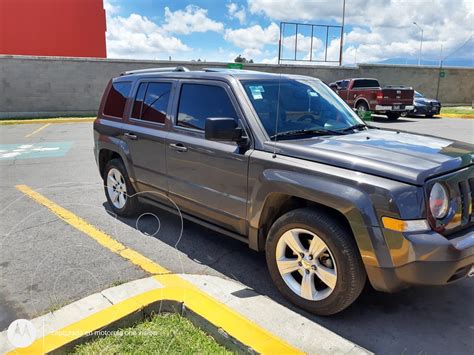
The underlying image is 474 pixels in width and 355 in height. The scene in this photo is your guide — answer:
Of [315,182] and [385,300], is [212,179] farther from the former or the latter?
[385,300]

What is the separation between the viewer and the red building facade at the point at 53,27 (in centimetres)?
2253

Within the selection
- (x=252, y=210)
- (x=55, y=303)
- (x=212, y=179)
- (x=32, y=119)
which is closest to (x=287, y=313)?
(x=252, y=210)

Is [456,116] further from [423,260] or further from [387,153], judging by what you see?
[423,260]

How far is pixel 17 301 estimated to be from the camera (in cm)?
336

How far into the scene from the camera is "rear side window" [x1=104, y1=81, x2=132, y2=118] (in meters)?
5.25

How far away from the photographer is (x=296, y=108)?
392 centimetres

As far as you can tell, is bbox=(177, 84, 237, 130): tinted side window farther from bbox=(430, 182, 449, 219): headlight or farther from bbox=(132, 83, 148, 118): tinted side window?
bbox=(430, 182, 449, 219): headlight

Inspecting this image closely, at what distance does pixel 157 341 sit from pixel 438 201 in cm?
211

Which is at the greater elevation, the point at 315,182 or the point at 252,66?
the point at 252,66

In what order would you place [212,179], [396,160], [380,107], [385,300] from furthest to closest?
1. [380,107]
2. [212,179]
3. [385,300]
4. [396,160]

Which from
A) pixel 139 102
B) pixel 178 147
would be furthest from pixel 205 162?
pixel 139 102

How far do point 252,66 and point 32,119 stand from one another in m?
11.7

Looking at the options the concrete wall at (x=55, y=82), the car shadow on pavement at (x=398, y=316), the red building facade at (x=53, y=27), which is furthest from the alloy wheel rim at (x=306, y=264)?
the red building facade at (x=53, y=27)

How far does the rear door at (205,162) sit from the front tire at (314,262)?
50 centimetres
